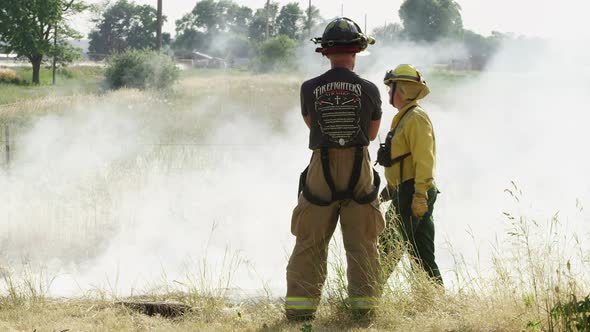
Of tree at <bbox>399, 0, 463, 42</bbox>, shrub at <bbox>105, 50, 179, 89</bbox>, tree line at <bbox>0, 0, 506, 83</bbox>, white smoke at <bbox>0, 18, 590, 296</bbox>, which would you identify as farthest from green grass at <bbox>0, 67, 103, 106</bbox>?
white smoke at <bbox>0, 18, 590, 296</bbox>

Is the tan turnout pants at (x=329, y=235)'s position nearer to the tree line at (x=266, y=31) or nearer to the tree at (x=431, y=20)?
the tree line at (x=266, y=31)

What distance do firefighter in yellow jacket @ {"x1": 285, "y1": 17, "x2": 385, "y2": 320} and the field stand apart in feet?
0.61

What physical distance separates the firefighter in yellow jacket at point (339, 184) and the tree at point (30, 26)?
38.6 m

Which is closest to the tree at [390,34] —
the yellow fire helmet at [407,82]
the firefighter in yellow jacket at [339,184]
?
the yellow fire helmet at [407,82]

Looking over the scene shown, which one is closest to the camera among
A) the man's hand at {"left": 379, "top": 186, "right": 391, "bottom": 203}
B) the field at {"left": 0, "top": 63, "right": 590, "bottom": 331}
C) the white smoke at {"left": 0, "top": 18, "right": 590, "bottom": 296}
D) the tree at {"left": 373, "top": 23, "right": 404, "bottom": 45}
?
the field at {"left": 0, "top": 63, "right": 590, "bottom": 331}

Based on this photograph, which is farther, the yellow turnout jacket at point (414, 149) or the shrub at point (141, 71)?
the shrub at point (141, 71)

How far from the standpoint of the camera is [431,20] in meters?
33.1

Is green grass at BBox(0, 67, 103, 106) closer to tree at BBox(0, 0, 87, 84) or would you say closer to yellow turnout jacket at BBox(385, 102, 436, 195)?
tree at BBox(0, 0, 87, 84)

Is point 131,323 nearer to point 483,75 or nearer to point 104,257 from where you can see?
point 104,257

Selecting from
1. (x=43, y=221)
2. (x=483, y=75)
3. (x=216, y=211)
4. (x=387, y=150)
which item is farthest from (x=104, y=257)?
(x=483, y=75)

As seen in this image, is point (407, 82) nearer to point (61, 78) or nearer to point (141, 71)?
point (141, 71)

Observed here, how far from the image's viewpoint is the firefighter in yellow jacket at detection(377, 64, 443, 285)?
538 cm

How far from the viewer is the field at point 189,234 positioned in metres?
5.04

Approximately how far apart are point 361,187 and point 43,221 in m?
5.63
